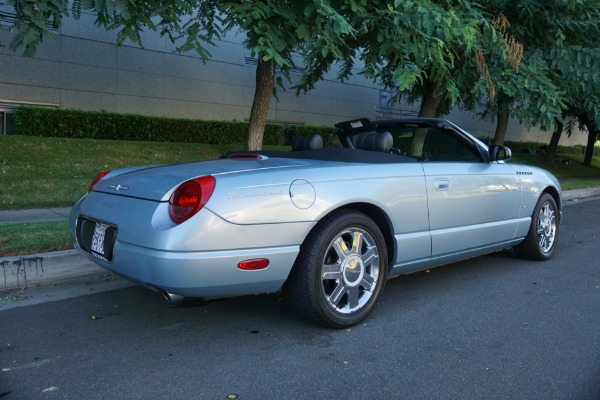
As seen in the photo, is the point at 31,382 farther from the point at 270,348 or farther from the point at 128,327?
the point at 270,348

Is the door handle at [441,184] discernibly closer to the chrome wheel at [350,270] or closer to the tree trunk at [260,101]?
the chrome wheel at [350,270]

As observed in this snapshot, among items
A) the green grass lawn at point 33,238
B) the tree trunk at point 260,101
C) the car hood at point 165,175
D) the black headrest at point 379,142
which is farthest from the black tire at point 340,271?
the tree trunk at point 260,101

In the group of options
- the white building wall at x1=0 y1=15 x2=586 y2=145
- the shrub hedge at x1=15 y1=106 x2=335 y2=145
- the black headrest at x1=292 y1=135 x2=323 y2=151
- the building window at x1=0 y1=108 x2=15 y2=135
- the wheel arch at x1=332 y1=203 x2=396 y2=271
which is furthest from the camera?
the white building wall at x1=0 y1=15 x2=586 y2=145

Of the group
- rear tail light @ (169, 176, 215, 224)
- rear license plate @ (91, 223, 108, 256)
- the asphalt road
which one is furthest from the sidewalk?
rear tail light @ (169, 176, 215, 224)

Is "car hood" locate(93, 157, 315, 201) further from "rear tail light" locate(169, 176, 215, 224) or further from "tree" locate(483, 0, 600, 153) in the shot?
"tree" locate(483, 0, 600, 153)

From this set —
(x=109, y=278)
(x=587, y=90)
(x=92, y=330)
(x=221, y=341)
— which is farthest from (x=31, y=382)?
(x=587, y=90)

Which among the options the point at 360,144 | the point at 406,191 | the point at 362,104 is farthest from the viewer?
the point at 362,104

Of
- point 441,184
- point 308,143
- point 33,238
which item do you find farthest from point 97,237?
point 441,184

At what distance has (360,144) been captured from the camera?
4414 millimetres

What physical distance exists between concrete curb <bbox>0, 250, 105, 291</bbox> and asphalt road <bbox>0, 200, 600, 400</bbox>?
370 mm

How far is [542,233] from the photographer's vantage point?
562 cm

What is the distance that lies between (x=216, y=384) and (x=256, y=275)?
2.25 feet

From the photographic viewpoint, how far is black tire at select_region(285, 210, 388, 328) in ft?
10.9

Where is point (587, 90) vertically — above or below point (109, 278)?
above
